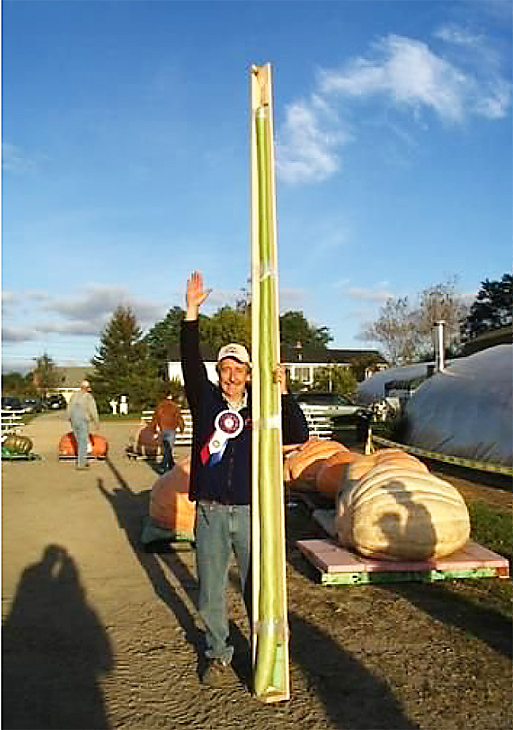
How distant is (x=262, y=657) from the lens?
4.32 m

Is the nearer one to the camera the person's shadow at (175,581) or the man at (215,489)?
the man at (215,489)

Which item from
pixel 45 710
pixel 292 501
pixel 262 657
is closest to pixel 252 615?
pixel 262 657

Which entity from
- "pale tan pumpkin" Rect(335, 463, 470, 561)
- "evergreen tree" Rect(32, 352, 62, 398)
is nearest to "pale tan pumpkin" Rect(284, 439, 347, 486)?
"pale tan pumpkin" Rect(335, 463, 470, 561)

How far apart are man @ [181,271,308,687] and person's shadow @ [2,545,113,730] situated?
774 mm

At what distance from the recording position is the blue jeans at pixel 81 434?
16969 millimetres

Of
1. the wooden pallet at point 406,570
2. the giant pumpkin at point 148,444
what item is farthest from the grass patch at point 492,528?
the giant pumpkin at point 148,444

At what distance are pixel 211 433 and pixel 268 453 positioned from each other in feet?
1.41

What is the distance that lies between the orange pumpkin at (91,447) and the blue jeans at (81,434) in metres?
1.92

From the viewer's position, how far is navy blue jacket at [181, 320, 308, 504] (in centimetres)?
460

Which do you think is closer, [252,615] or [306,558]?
[252,615]

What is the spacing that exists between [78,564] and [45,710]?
12.5ft

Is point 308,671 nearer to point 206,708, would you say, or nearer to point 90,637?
point 206,708

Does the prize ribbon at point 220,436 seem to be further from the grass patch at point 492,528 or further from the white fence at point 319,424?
the white fence at point 319,424

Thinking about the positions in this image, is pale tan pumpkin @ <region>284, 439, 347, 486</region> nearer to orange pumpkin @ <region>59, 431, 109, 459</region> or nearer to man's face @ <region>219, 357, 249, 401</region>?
man's face @ <region>219, 357, 249, 401</region>
